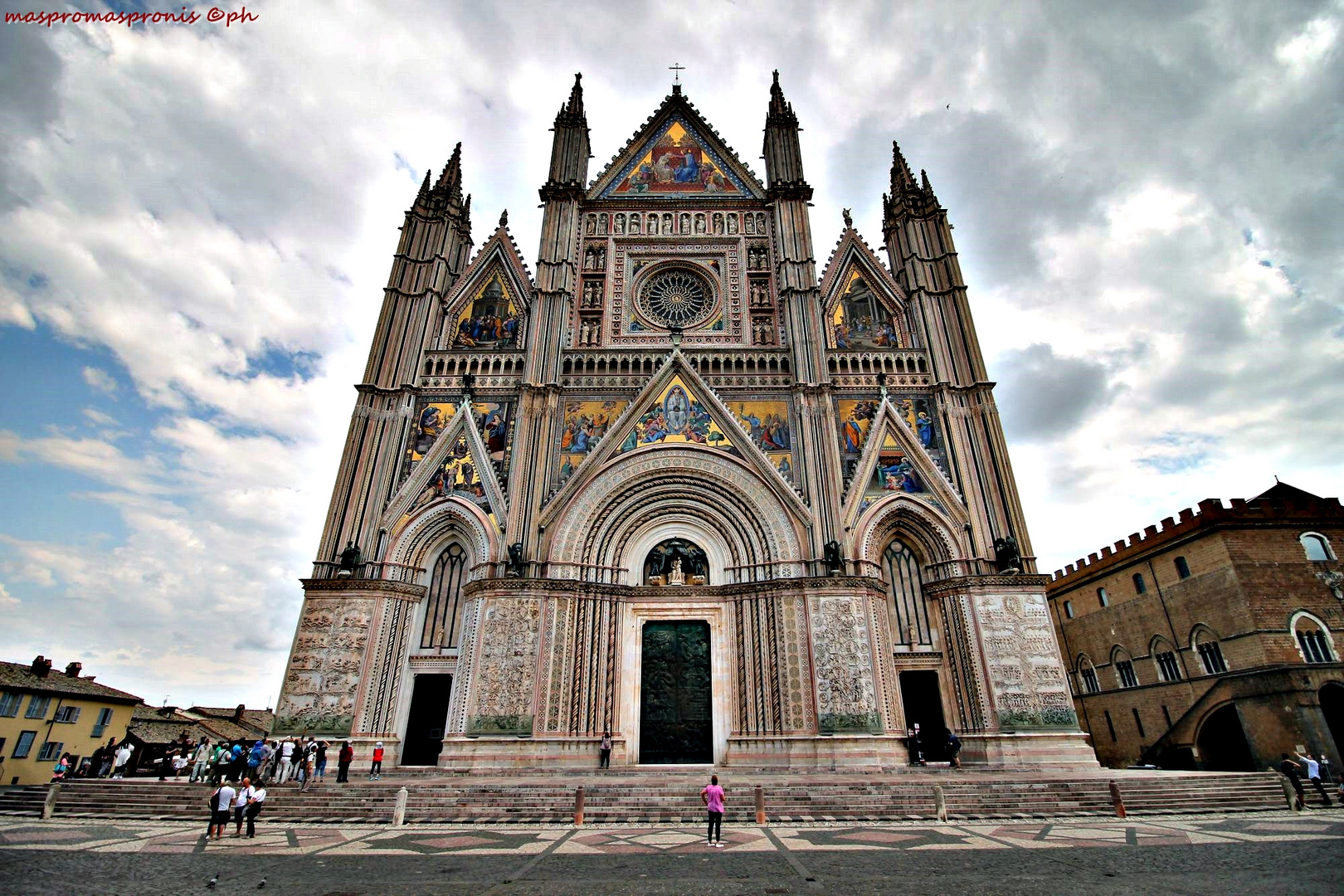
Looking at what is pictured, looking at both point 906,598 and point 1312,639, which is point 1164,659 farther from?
point 906,598

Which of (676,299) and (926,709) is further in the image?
(676,299)

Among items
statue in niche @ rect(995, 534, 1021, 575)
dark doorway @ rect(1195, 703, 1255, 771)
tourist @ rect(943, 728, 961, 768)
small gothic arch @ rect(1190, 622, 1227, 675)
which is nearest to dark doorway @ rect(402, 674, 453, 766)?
tourist @ rect(943, 728, 961, 768)

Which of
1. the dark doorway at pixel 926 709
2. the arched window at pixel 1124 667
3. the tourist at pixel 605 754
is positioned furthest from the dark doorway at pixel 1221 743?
the tourist at pixel 605 754

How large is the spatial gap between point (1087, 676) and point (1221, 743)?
6604 mm

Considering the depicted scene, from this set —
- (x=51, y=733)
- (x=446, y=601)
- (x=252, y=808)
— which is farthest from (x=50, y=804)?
(x=51, y=733)

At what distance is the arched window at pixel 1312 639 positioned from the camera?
72.3ft

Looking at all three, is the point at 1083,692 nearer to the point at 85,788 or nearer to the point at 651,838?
the point at 651,838

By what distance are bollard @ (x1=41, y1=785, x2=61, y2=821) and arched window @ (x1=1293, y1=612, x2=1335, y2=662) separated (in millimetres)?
34387

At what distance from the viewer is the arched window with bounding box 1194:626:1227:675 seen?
2370 cm

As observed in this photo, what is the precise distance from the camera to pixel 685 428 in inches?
865

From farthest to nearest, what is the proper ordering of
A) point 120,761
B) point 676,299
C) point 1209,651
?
point 676,299, point 1209,651, point 120,761

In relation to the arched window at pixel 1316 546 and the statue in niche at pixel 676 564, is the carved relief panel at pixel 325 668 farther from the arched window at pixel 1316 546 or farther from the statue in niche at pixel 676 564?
the arched window at pixel 1316 546

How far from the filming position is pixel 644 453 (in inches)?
849

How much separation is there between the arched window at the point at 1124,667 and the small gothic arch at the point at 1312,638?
6.58m
